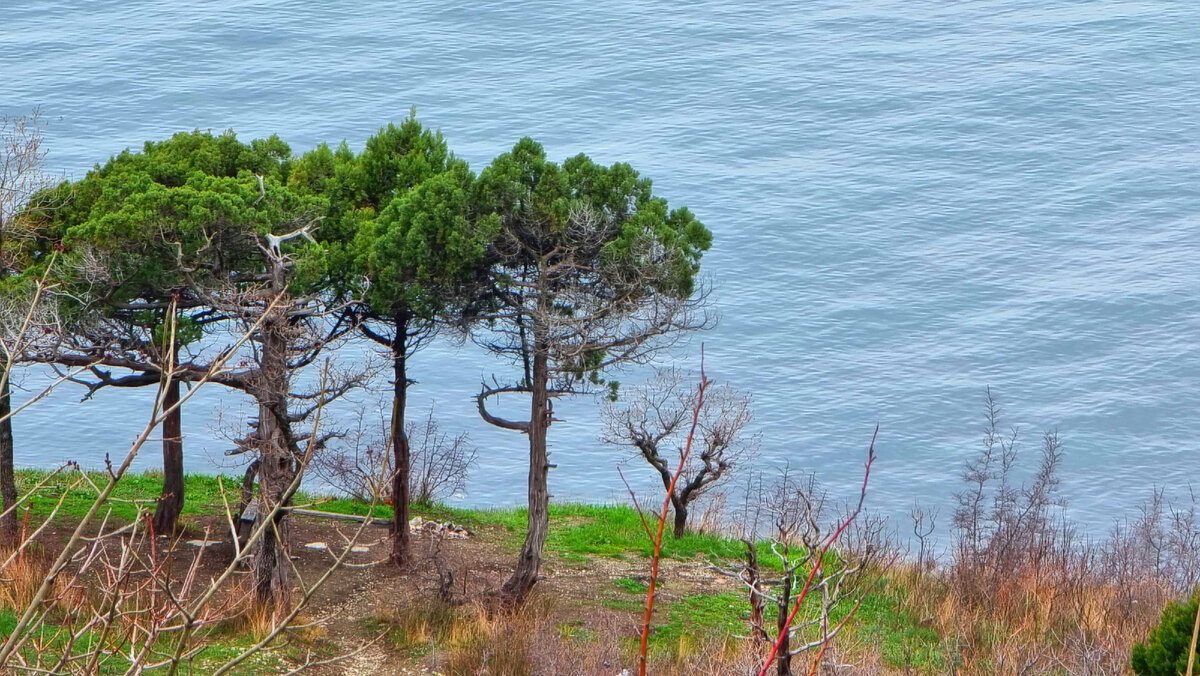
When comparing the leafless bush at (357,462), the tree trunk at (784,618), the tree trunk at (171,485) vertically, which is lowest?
the leafless bush at (357,462)

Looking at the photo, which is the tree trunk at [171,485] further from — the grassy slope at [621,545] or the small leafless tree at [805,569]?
the small leafless tree at [805,569]

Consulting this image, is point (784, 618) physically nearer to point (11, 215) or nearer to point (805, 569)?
point (11, 215)

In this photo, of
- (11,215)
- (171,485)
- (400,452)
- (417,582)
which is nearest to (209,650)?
(417,582)

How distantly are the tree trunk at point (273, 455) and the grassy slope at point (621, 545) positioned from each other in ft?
2.77

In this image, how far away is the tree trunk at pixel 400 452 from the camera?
17.7 metres

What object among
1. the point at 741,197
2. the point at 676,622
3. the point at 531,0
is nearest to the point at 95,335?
the point at 676,622

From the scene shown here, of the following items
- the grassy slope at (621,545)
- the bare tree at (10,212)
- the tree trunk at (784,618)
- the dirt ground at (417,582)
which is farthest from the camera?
the grassy slope at (621,545)

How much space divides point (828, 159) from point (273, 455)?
1333 inches

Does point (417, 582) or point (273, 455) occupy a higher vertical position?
point (273, 455)

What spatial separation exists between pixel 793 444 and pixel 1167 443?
30.8 feet

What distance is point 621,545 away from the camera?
20953mm

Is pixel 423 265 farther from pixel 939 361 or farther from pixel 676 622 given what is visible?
pixel 939 361

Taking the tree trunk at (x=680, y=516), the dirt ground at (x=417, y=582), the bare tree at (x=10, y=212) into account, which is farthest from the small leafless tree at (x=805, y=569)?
the bare tree at (x=10, y=212)

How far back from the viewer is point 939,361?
1467 inches
